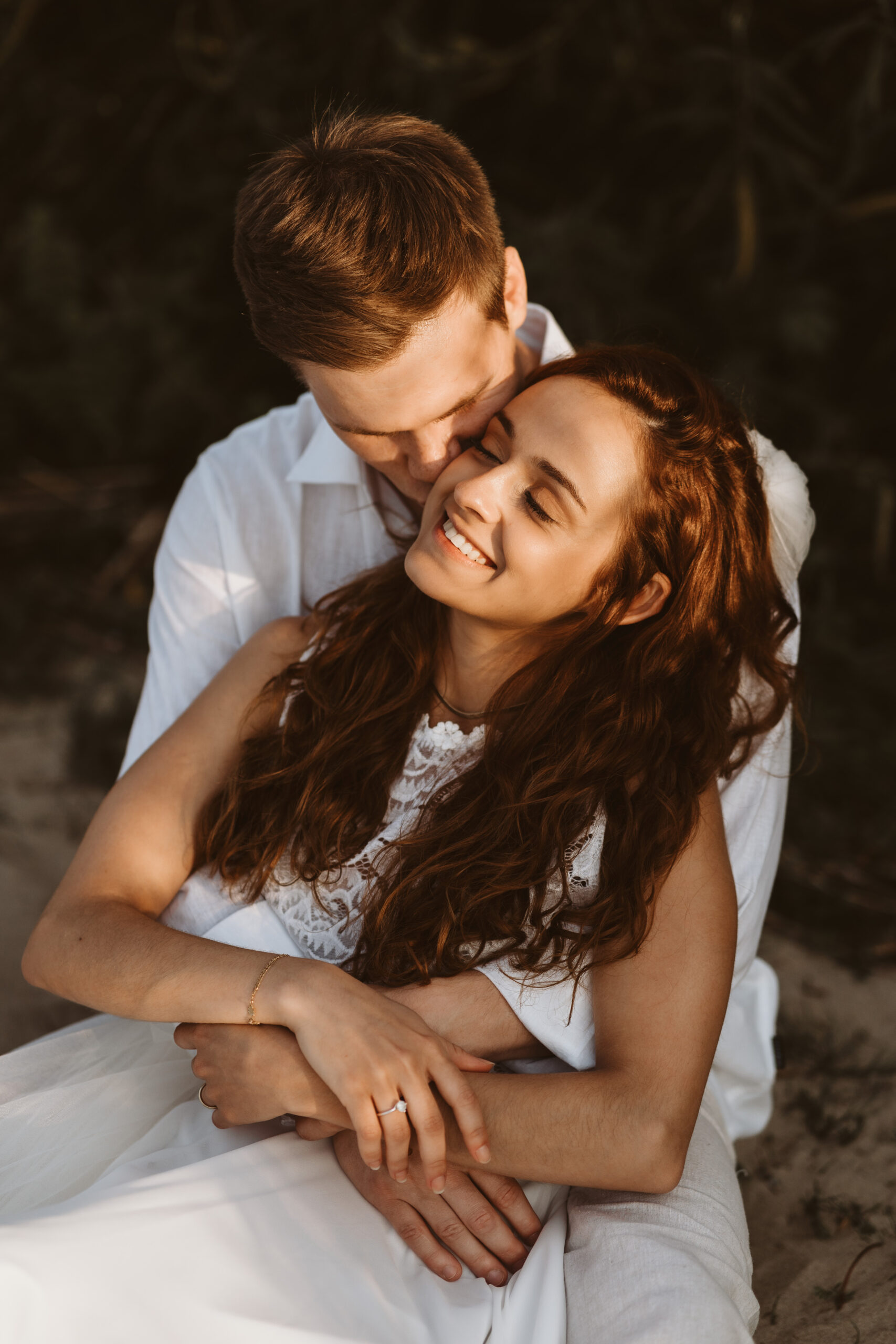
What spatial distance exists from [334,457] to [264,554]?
0.29 m

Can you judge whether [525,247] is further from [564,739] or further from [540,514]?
[564,739]

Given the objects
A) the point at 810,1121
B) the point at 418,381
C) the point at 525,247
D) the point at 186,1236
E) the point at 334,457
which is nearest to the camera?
the point at 186,1236

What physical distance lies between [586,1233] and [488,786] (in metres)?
0.74

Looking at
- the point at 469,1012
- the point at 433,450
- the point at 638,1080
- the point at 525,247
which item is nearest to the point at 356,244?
the point at 433,450

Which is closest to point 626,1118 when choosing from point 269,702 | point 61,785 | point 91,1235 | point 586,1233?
point 586,1233

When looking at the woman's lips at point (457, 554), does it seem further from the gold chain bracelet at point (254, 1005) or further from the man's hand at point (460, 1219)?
the man's hand at point (460, 1219)

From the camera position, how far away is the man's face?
6.32ft

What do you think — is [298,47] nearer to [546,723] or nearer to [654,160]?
[654,160]

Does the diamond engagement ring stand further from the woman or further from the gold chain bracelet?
the gold chain bracelet

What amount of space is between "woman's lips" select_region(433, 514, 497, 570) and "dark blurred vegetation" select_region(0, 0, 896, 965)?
77.4 inches

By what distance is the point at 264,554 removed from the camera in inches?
98.5

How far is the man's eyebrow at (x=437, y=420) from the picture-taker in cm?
199

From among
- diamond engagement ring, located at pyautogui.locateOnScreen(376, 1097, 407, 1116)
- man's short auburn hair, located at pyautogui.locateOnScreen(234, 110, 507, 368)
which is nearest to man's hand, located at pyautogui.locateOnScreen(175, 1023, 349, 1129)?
diamond engagement ring, located at pyautogui.locateOnScreen(376, 1097, 407, 1116)

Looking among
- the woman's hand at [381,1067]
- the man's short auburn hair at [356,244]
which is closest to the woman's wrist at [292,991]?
the woman's hand at [381,1067]
